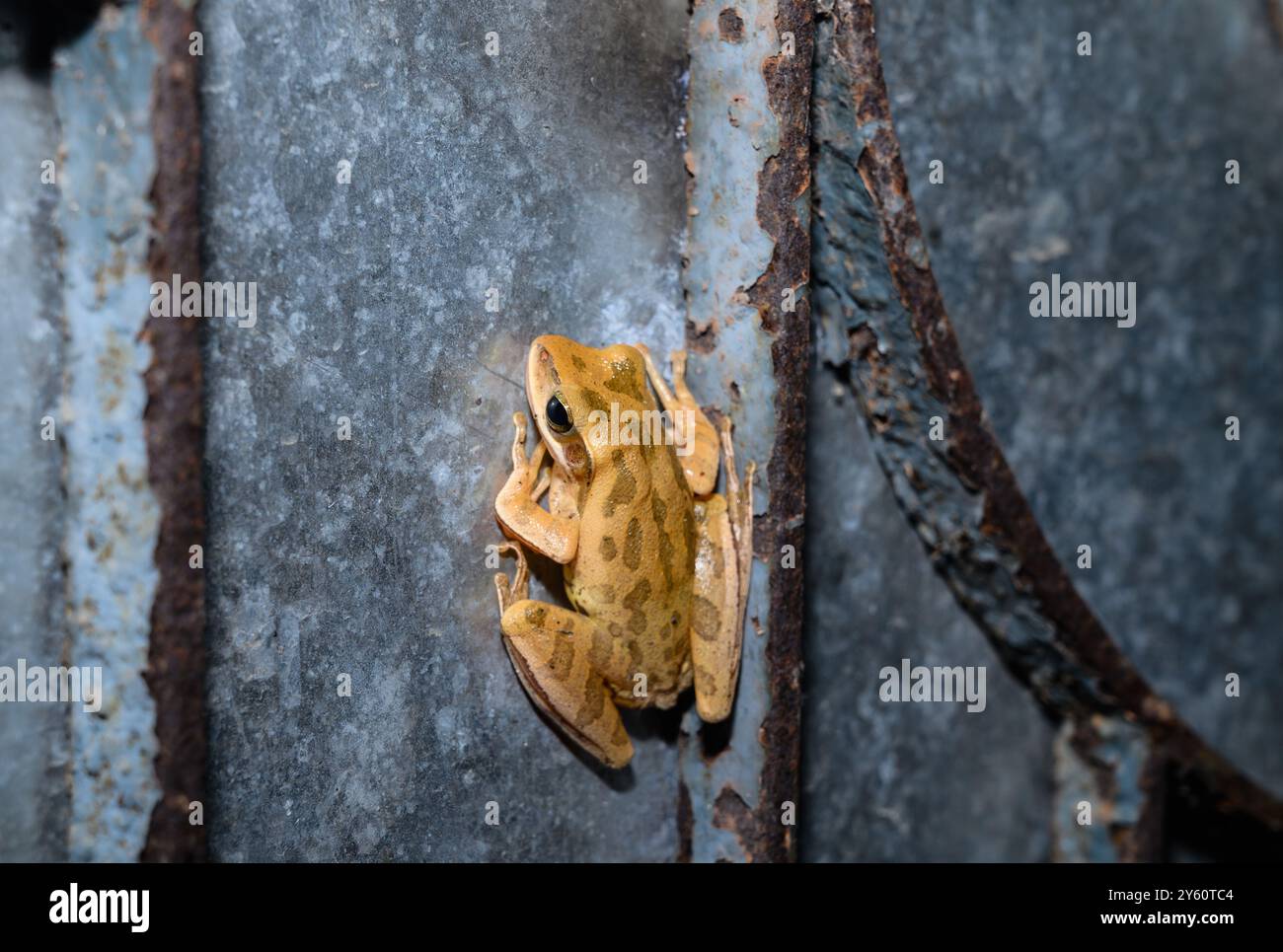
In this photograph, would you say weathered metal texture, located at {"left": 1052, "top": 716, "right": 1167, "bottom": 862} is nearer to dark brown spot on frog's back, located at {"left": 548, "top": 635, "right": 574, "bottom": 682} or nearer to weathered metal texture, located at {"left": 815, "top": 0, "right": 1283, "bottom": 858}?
weathered metal texture, located at {"left": 815, "top": 0, "right": 1283, "bottom": 858}

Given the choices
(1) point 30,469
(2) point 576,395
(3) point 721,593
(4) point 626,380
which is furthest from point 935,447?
(1) point 30,469

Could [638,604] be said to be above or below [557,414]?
below

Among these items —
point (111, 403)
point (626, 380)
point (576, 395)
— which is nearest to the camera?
point (111, 403)

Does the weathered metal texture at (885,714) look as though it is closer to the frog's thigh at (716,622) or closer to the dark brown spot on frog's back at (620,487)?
the frog's thigh at (716,622)

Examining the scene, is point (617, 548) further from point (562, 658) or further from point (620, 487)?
point (562, 658)

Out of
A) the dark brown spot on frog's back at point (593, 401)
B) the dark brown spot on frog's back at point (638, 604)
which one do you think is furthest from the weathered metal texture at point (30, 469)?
the dark brown spot on frog's back at point (638, 604)

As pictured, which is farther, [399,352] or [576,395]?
[576,395]
